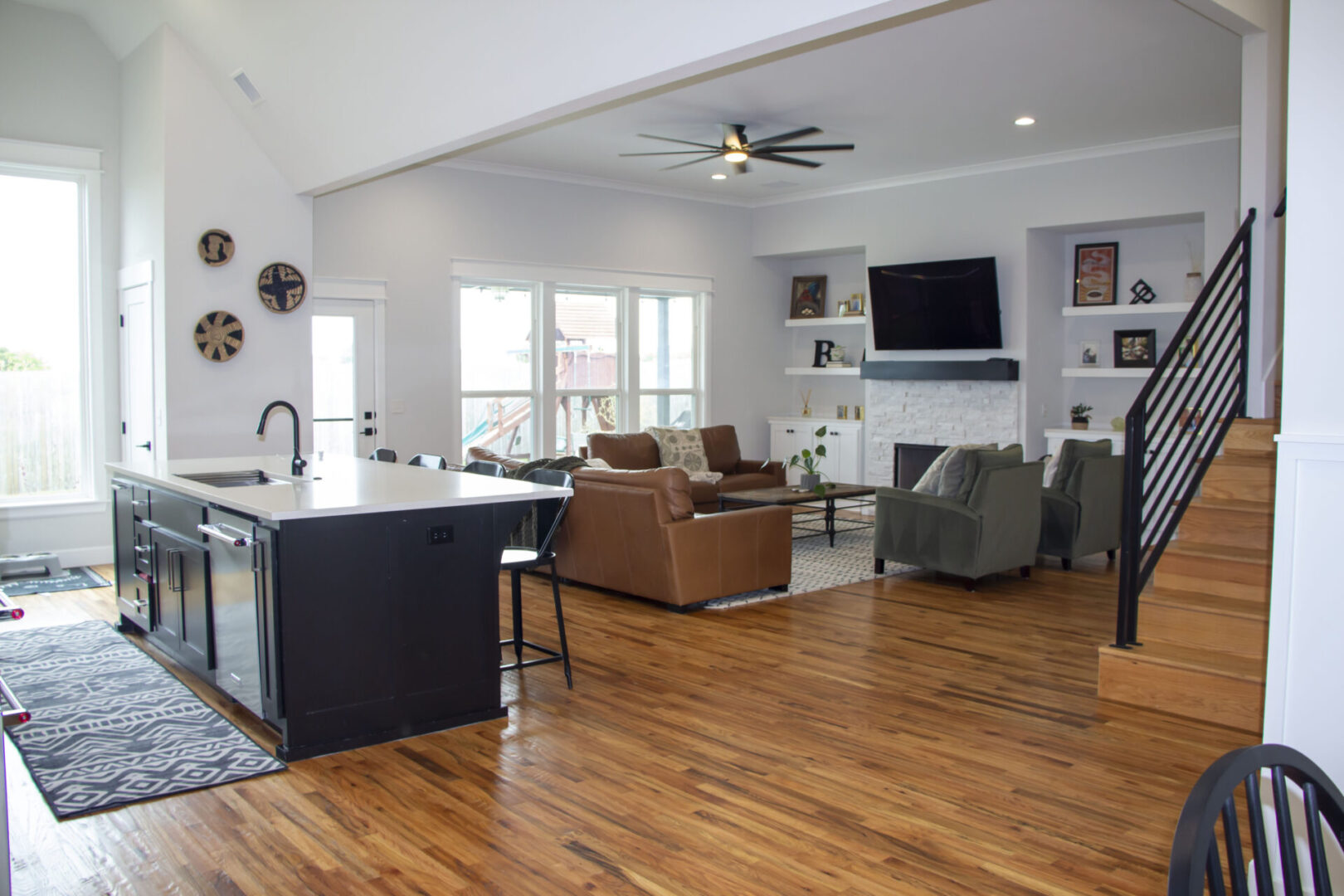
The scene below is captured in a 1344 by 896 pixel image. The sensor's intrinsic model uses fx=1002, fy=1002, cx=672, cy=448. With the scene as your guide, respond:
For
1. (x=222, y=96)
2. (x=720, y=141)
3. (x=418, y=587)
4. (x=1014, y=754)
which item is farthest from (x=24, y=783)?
(x=720, y=141)

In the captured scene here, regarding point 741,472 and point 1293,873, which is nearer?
point 1293,873

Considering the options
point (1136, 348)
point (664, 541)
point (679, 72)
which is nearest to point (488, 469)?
point (664, 541)

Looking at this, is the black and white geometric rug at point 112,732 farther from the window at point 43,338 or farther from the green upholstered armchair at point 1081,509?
the green upholstered armchair at point 1081,509

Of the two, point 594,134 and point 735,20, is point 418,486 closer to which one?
point 735,20

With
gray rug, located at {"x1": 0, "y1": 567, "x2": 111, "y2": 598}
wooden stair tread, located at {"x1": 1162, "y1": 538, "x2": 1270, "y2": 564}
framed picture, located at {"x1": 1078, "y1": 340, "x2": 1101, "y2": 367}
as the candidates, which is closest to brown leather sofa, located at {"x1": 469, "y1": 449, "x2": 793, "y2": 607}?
wooden stair tread, located at {"x1": 1162, "y1": 538, "x2": 1270, "y2": 564}

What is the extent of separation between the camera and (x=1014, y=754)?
370cm

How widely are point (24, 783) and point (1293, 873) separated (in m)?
3.74

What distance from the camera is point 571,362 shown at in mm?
9867

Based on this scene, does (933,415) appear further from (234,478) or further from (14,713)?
(14,713)

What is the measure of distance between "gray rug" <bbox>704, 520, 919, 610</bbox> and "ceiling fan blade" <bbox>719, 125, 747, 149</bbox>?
3110 mm

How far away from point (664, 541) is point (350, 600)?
2.32 m

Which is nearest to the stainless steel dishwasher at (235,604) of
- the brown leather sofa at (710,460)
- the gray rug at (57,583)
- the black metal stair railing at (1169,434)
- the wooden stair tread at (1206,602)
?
the gray rug at (57,583)

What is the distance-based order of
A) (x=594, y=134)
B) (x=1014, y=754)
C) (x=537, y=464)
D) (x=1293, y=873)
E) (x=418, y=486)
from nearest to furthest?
(x=1293, y=873) < (x=1014, y=754) < (x=418, y=486) < (x=537, y=464) < (x=594, y=134)

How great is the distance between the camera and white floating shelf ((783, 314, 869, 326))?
10.6 m
